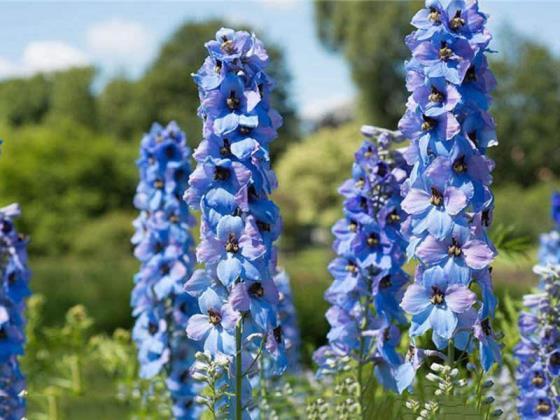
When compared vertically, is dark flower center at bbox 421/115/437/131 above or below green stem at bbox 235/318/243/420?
above

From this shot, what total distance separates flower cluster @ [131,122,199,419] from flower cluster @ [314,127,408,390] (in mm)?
1075

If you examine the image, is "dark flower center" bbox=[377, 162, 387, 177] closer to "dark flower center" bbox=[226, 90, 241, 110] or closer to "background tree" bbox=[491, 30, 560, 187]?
"dark flower center" bbox=[226, 90, 241, 110]

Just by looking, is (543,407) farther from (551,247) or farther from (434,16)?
(551,247)

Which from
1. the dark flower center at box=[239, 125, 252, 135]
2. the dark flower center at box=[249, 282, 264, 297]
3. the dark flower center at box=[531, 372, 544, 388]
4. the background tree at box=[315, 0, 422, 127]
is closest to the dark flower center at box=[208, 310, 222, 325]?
the dark flower center at box=[249, 282, 264, 297]

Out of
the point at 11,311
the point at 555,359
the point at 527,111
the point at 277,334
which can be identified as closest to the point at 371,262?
the point at 277,334

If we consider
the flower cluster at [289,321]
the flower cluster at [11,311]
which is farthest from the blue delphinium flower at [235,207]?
the flower cluster at [289,321]

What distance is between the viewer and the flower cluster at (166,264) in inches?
197

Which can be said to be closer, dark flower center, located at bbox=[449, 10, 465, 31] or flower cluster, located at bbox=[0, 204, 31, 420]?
dark flower center, located at bbox=[449, 10, 465, 31]

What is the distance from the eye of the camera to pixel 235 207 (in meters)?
3.20

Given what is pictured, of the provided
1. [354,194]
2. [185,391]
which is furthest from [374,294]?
[185,391]

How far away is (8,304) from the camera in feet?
14.0

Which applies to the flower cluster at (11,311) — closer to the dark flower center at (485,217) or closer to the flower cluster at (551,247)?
the dark flower center at (485,217)

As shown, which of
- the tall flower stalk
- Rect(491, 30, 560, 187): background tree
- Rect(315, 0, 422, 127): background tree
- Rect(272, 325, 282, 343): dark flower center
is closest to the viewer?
Rect(272, 325, 282, 343): dark flower center

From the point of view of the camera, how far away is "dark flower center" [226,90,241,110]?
10.7 ft
